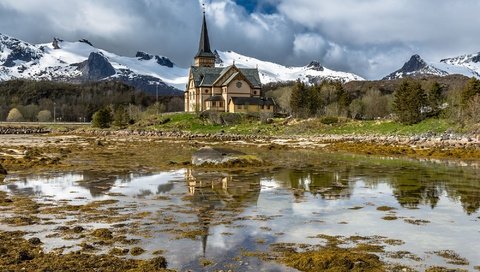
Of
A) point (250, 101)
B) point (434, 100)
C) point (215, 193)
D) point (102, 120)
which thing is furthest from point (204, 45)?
point (215, 193)

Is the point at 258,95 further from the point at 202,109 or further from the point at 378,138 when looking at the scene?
the point at 378,138

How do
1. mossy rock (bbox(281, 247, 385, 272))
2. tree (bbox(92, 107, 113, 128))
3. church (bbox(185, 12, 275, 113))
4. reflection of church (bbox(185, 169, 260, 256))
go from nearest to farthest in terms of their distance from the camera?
mossy rock (bbox(281, 247, 385, 272)), reflection of church (bbox(185, 169, 260, 256)), church (bbox(185, 12, 275, 113)), tree (bbox(92, 107, 113, 128))

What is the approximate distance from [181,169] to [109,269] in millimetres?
19753

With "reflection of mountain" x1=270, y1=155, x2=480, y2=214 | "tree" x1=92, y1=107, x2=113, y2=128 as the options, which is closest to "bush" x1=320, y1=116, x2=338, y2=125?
"reflection of mountain" x1=270, y1=155, x2=480, y2=214

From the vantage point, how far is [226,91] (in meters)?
113

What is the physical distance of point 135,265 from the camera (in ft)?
34.1

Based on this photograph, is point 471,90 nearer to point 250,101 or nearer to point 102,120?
point 250,101

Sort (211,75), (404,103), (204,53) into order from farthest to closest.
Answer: (204,53)
(211,75)
(404,103)

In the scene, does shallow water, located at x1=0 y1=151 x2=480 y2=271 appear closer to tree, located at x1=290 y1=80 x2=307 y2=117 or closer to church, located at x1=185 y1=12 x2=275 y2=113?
tree, located at x1=290 y1=80 x2=307 y2=117

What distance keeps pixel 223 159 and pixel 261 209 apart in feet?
46.3

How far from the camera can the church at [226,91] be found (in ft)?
Answer: 360

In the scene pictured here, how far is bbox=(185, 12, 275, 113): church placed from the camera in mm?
109625

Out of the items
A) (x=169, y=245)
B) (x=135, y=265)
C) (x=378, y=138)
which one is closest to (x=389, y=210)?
(x=169, y=245)

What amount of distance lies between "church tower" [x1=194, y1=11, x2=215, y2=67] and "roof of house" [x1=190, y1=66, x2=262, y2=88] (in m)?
11.8
